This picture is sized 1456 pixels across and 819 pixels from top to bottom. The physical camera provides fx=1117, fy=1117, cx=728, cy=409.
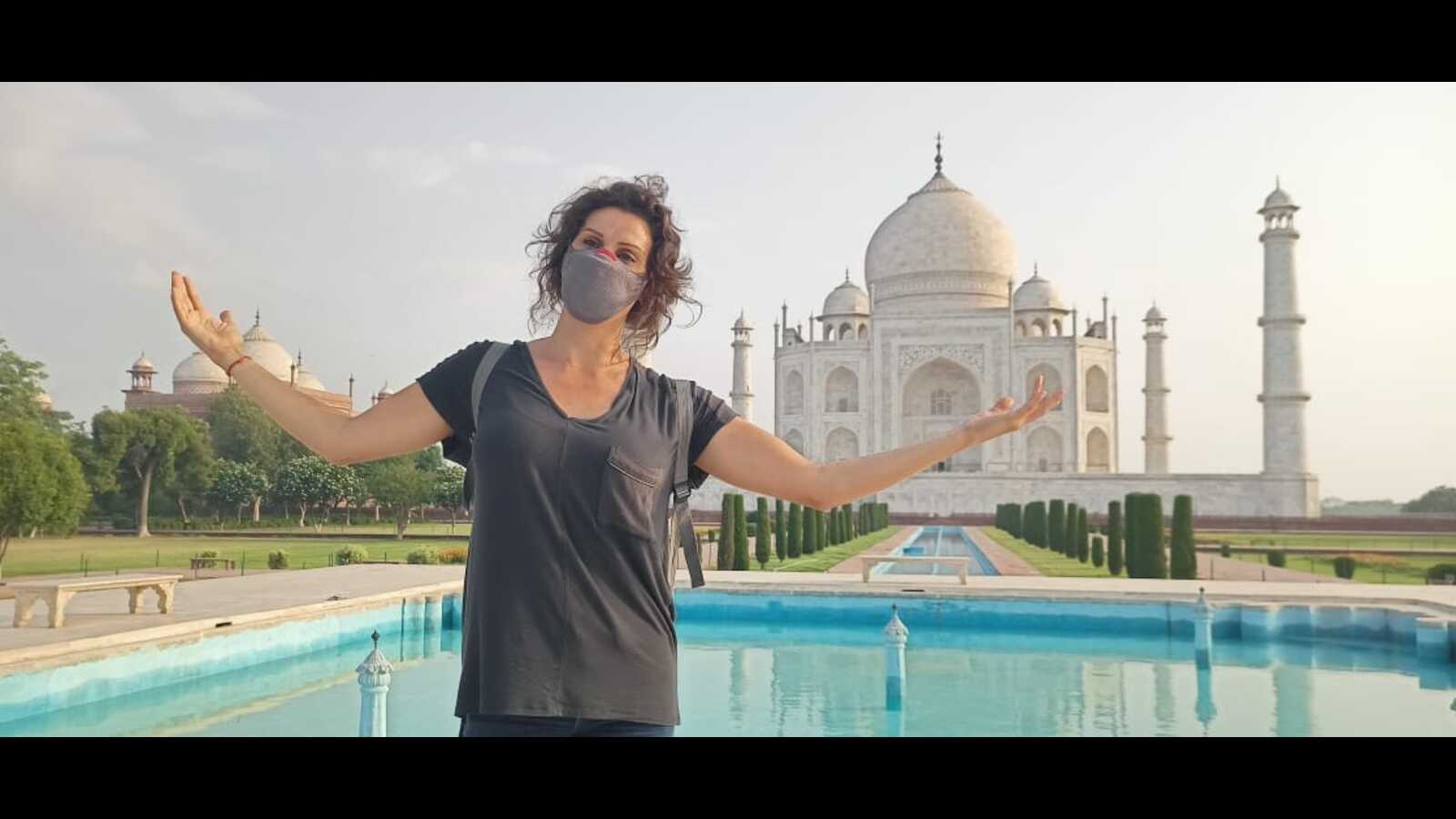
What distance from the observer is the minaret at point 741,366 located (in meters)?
34.6

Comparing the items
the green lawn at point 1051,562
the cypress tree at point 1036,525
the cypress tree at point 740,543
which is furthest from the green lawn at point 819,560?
the cypress tree at point 1036,525

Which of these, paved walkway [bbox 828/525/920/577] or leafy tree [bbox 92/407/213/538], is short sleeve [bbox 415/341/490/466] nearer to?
paved walkway [bbox 828/525/920/577]

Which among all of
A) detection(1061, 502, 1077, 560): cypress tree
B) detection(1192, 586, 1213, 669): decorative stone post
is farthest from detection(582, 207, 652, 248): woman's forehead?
detection(1061, 502, 1077, 560): cypress tree

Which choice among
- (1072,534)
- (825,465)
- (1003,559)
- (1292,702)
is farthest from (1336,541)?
(825,465)

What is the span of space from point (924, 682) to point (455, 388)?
5.71 meters

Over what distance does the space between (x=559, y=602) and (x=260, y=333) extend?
36675mm

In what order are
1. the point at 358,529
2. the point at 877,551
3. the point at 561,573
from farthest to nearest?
1. the point at 358,529
2. the point at 877,551
3. the point at 561,573

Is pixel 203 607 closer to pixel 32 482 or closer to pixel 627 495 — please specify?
pixel 32 482

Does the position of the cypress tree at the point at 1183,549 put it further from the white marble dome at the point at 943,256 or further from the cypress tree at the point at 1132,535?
the white marble dome at the point at 943,256

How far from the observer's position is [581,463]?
3.42 feet

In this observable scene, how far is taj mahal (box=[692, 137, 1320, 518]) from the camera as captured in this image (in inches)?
976
